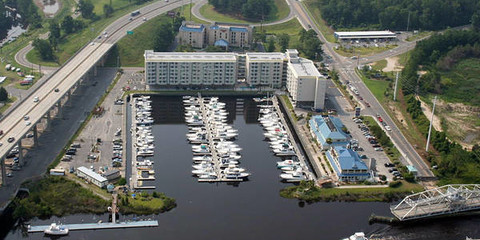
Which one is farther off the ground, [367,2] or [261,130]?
[367,2]

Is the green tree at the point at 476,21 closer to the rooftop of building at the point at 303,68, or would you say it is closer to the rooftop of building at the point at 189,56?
the rooftop of building at the point at 303,68

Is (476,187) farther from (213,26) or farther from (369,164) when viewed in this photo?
(213,26)

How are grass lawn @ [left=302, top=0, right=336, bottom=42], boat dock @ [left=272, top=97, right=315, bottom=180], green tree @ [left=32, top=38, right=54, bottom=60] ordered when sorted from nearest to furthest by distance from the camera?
boat dock @ [left=272, top=97, right=315, bottom=180]
green tree @ [left=32, top=38, right=54, bottom=60]
grass lawn @ [left=302, top=0, right=336, bottom=42]

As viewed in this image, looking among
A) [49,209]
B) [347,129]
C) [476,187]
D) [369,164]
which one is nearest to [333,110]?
[347,129]

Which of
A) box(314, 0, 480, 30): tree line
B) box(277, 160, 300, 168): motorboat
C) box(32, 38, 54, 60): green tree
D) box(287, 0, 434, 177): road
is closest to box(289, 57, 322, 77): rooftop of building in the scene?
box(287, 0, 434, 177): road

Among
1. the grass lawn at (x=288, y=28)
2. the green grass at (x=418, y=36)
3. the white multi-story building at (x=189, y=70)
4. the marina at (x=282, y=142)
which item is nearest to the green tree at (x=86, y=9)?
the white multi-story building at (x=189, y=70)

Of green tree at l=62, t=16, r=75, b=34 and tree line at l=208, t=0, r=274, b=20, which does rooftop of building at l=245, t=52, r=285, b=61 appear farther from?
green tree at l=62, t=16, r=75, b=34
